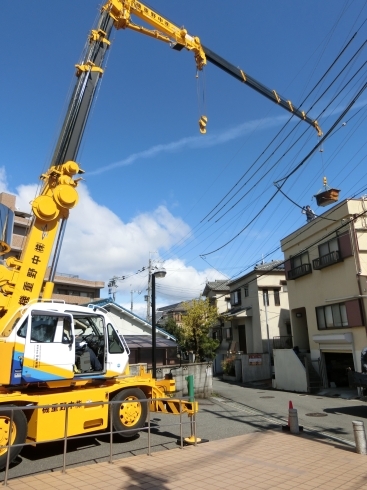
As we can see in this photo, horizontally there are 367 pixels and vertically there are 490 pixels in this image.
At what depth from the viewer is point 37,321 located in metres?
8.11

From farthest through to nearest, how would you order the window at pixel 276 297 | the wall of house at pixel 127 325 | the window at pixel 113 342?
the window at pixel 276 297
the wall of house at pixel 127 325
the window at pixel 113 342

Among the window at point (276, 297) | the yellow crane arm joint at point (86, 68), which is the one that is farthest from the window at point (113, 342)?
the window at point (276, 297)

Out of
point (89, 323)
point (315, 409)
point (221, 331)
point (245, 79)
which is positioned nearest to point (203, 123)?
point (245, 79)

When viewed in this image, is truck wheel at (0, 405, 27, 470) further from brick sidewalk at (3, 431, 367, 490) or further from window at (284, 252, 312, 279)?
window at (284, 252, 312, 279)

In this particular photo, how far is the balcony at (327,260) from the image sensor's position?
20933 millimetres

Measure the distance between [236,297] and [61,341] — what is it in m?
29.4

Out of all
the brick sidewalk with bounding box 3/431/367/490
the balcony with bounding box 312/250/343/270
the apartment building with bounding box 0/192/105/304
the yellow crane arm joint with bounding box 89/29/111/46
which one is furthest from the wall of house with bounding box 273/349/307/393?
the apartment building with bounding box 0/192/105/304

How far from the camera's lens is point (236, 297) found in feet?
119

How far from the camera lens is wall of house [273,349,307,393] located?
72.1 feet

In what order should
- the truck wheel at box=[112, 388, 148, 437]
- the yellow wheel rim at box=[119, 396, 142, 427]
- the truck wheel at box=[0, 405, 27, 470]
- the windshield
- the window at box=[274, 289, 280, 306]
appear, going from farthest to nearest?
the window at box=[274, 289, 280, 306] → the windshield → the yellow wheel rim at box=[119, 396, 142, 427] → the truck wheel at box=[112, 388, 148, 437] → the truck wheel at box=[0, 405, 27, 470]

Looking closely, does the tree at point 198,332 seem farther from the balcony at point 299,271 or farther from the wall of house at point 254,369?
the balcony at point 299,271

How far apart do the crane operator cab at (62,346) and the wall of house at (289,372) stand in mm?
15660

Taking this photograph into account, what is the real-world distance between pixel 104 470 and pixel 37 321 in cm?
330

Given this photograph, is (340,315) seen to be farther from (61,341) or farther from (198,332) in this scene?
(61,341)
